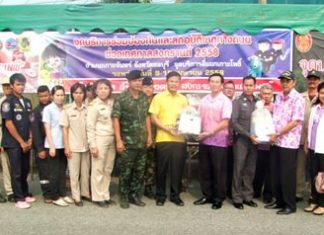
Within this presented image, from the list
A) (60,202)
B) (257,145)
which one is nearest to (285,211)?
(257,145)

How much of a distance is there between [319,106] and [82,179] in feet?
10.4

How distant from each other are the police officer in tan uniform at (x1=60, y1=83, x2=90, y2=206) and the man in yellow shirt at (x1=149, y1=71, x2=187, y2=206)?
90 centimetres

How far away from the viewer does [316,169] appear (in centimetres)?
571

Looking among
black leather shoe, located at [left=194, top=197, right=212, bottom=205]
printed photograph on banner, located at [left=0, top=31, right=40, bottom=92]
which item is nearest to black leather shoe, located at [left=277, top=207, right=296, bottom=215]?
black leather shoe, located at [left=194, top=197, right=212, bottom=205]

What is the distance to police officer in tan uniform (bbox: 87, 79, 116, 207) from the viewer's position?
5.76 metres

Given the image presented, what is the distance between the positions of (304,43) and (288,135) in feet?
6.74

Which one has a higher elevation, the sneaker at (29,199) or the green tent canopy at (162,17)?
the green tent canopy at (162,17)

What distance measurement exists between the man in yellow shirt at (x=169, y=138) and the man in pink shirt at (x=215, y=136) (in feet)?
0.96

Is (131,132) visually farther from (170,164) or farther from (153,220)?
(153,220)

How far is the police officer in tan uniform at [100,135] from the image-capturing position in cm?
576

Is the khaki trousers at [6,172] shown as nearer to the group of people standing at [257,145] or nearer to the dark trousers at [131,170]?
Result: the dark trousers at [131,170]

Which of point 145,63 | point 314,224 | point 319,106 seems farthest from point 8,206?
point 319,106


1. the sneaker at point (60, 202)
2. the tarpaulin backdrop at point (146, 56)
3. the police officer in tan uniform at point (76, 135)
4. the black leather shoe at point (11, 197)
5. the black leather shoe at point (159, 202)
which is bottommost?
the black leather shoe at point (159, 202)

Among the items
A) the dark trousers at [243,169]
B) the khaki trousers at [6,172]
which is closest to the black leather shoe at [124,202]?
the dark trousers at [243,169]
